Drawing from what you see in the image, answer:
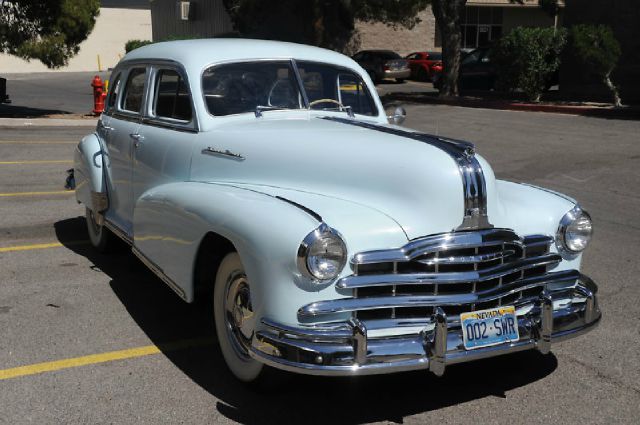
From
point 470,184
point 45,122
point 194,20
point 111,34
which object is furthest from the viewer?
point 111,34

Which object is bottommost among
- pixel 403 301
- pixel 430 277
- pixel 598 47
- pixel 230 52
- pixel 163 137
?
pixel 403 301

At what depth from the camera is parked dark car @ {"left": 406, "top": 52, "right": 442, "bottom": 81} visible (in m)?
33.8

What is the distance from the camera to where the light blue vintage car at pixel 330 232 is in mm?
3555

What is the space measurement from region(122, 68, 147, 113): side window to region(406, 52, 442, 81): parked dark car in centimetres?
2857

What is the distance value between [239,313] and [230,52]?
2166 mm

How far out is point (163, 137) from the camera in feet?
17.3

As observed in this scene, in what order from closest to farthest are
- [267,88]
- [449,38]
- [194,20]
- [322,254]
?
[322,254] → [267,88] → [449,38] → [194,20]

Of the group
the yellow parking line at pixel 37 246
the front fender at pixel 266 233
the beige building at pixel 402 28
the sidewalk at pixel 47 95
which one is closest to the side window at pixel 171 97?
the front fender at pixel 266 233

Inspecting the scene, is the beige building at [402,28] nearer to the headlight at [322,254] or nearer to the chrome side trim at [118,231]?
the chrome side trim at [118,231]

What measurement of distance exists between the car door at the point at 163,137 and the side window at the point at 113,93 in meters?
0.91

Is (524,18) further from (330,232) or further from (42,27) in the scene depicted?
(330,232)

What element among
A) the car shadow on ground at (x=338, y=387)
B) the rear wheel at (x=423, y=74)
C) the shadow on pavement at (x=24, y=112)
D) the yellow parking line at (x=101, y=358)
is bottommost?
the car shadow on ground at (x=338, y=387)

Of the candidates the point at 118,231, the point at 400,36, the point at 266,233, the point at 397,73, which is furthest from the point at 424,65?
the point at 266,233

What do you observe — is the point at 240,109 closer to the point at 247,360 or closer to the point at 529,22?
the point at 247,360
